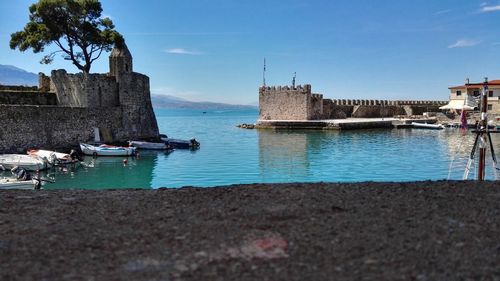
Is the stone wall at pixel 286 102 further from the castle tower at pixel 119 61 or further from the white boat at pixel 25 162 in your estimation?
the white boat at pixel 25 162

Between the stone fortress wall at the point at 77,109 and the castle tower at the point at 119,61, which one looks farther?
the castle tower at the point at 119,61

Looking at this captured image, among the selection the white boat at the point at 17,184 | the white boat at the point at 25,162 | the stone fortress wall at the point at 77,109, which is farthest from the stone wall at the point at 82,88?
the white boat at the point at 17,184

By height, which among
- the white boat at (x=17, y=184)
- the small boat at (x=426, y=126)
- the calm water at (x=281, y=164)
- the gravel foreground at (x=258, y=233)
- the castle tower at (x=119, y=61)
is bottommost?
the calm water at (x=281, y=164)

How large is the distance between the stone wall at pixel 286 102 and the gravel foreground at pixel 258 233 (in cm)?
5359

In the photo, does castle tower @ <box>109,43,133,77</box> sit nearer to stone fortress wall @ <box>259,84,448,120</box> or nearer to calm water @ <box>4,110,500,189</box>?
calm water @ <box>4,110,500,189</box>

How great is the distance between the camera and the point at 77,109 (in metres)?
33.6

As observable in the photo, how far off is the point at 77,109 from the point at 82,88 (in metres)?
2.24

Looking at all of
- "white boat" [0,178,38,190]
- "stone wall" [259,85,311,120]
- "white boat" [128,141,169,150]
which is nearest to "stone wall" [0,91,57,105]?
"white boat" [128,141,169,150]

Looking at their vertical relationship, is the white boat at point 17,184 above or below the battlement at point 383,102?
below

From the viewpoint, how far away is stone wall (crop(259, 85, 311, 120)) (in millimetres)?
59812

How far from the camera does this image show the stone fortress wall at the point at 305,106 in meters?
60.2

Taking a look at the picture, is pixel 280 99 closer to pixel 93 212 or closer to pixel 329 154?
pixel 329 154

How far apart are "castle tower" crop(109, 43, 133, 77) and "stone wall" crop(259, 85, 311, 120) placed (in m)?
27.2

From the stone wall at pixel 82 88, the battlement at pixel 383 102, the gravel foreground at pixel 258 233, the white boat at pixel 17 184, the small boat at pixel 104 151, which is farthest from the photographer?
the battlement at pixel 383 102
